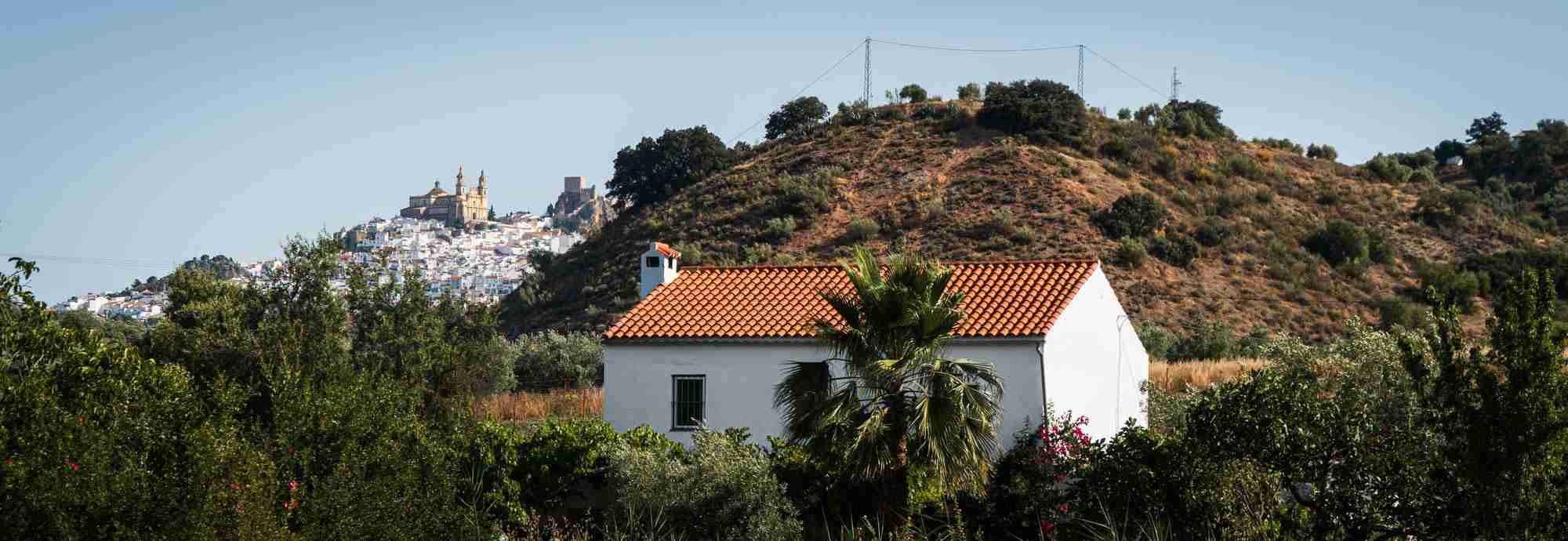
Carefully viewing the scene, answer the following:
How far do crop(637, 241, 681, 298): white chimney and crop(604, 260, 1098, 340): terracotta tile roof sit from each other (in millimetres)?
558

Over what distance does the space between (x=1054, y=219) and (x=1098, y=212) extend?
7.32 ft

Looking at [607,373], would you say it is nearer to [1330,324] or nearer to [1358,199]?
[1330,324]

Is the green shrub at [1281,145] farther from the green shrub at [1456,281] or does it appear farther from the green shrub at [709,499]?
the green shrub at [709,499]

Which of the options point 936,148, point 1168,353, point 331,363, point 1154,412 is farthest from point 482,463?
point 936,148

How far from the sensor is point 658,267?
28.7 meters

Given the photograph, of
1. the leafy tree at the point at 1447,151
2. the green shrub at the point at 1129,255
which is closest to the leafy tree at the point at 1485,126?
the leafy tree at the point at 1447,151

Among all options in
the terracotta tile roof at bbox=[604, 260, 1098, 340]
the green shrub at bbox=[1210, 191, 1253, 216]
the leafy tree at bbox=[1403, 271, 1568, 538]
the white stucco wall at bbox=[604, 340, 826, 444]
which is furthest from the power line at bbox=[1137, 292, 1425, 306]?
the leafy tree at bbox=[1403, 271, 1568, 538]

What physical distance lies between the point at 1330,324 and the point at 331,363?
3851 centimetres

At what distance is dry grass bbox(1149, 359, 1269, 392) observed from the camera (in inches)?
1271

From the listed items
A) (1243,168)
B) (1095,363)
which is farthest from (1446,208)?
(1095,363)

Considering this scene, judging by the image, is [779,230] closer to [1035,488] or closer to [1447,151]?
[1035,488]

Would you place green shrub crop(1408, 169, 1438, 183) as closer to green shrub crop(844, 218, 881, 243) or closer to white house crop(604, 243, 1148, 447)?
green shrub crop(844, 218, 881, 243)

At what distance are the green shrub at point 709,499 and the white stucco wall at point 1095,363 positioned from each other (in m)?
6.53

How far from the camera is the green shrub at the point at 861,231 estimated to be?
55812mm
